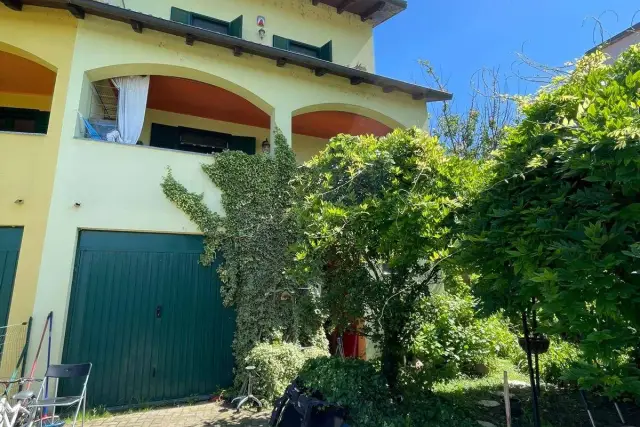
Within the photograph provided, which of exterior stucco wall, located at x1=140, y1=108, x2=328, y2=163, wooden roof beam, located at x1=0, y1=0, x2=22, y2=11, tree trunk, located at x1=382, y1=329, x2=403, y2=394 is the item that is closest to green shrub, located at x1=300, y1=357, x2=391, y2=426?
tree trunk, located at x1=382, y1=329, x2=403, y2=394

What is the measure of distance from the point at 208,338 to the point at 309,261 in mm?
3413

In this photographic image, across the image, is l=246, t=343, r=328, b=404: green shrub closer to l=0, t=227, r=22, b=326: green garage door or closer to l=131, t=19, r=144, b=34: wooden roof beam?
l=0, t=227, r=22, b=326: green garage door

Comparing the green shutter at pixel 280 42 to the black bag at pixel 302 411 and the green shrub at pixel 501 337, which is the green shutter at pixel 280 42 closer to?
the green shrub at pixel 501 337

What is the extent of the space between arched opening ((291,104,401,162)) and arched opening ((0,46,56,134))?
5681 mm

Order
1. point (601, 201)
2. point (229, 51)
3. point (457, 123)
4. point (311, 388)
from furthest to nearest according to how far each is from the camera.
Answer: point (457, 123) < point (229, 51) < point (311, 388) < point (601, 201)

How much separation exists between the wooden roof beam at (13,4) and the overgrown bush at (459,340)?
9027mm

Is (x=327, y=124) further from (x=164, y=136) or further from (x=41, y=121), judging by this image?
(x=41, y=121)

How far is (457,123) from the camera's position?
14805 mm

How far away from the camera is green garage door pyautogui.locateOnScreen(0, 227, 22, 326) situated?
6062 mm

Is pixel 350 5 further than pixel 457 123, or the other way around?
pixel 457 123

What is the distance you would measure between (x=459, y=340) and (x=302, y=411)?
13.9 ft

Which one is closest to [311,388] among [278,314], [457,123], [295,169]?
[278,314]

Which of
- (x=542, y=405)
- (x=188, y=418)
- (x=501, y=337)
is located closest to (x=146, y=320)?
(x=188, y=418)

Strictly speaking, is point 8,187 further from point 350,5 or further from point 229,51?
point 350,5
